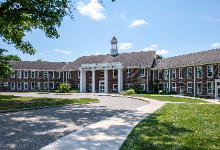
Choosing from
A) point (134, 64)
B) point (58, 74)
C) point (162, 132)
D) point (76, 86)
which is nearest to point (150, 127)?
point (162, 132)

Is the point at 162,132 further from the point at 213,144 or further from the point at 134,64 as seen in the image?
the point at 134,64

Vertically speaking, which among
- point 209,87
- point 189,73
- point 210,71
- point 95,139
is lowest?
point 95,139

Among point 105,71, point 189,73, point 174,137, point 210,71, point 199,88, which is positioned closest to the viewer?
point 174,137

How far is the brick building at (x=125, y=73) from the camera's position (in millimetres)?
27031

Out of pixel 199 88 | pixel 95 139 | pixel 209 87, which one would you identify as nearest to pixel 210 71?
pixel 209 87

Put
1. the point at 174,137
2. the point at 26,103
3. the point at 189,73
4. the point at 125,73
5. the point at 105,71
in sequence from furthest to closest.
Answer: the point at 105,71
the point at 125,73
the point at 189,73
the point at 26,103
the point at 174,137

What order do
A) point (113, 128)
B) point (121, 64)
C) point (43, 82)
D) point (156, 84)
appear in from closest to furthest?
1. point (113, 128)
2. point (156, 84)
3. point (121, 64)
4. point (43, 82)

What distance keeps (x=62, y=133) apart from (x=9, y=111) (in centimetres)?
701

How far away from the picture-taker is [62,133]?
6.48 m

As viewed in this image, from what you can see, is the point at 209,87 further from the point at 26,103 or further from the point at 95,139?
the point at 95,139

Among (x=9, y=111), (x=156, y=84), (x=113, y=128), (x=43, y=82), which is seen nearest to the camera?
(x=113, y=128)

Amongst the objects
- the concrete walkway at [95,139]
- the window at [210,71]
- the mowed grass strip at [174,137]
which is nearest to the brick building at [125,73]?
the window at [210,71]

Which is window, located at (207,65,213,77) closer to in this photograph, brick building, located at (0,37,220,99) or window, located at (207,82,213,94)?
brick building, located at (0,37,220,99)

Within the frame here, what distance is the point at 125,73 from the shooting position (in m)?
37.9
